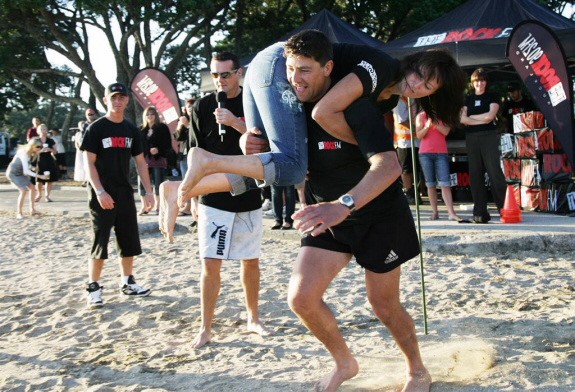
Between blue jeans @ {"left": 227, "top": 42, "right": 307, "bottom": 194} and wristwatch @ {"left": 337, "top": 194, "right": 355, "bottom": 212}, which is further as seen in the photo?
blue jeans @ {"left": 227, "top": 42, "right": 307, "bottom": 194}

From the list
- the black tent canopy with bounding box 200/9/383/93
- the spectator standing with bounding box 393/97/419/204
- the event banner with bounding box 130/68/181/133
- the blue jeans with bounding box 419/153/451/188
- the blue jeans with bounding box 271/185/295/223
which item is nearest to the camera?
the blue jeans with bounding box 419/153/451/188

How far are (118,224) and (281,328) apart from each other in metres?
1.93

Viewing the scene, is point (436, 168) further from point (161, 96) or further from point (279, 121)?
point (161, 96)

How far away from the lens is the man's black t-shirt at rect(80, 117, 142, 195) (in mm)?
6141

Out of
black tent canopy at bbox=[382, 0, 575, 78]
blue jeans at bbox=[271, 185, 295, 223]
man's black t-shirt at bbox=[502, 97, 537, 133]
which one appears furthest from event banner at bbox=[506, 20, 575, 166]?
blue jeans at bbox=[271, 185, 295, 223]

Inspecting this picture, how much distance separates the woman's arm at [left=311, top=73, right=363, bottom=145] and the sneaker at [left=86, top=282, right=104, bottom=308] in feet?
11.5

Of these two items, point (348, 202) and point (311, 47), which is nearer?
point (348, 202)

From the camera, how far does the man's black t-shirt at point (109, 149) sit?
6.14 m

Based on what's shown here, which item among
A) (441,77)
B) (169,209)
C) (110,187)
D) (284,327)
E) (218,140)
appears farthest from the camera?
(110,187)

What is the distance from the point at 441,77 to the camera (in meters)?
3.46

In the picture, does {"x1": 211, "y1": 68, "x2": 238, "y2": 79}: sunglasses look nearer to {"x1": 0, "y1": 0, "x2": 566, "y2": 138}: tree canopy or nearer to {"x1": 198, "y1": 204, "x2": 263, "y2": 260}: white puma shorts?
{"x1": 198, "y1": 204, "x2": 263, "y2": 260}: white puma shorts

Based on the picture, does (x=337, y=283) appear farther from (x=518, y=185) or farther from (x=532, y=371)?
(x=518, y=185)

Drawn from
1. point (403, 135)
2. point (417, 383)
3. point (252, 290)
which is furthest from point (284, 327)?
point (403, 135)

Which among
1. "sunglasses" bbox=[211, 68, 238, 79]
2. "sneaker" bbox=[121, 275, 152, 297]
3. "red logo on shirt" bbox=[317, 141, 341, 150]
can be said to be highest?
"sunglasses" bbox=[211, 68, 238, 79]
